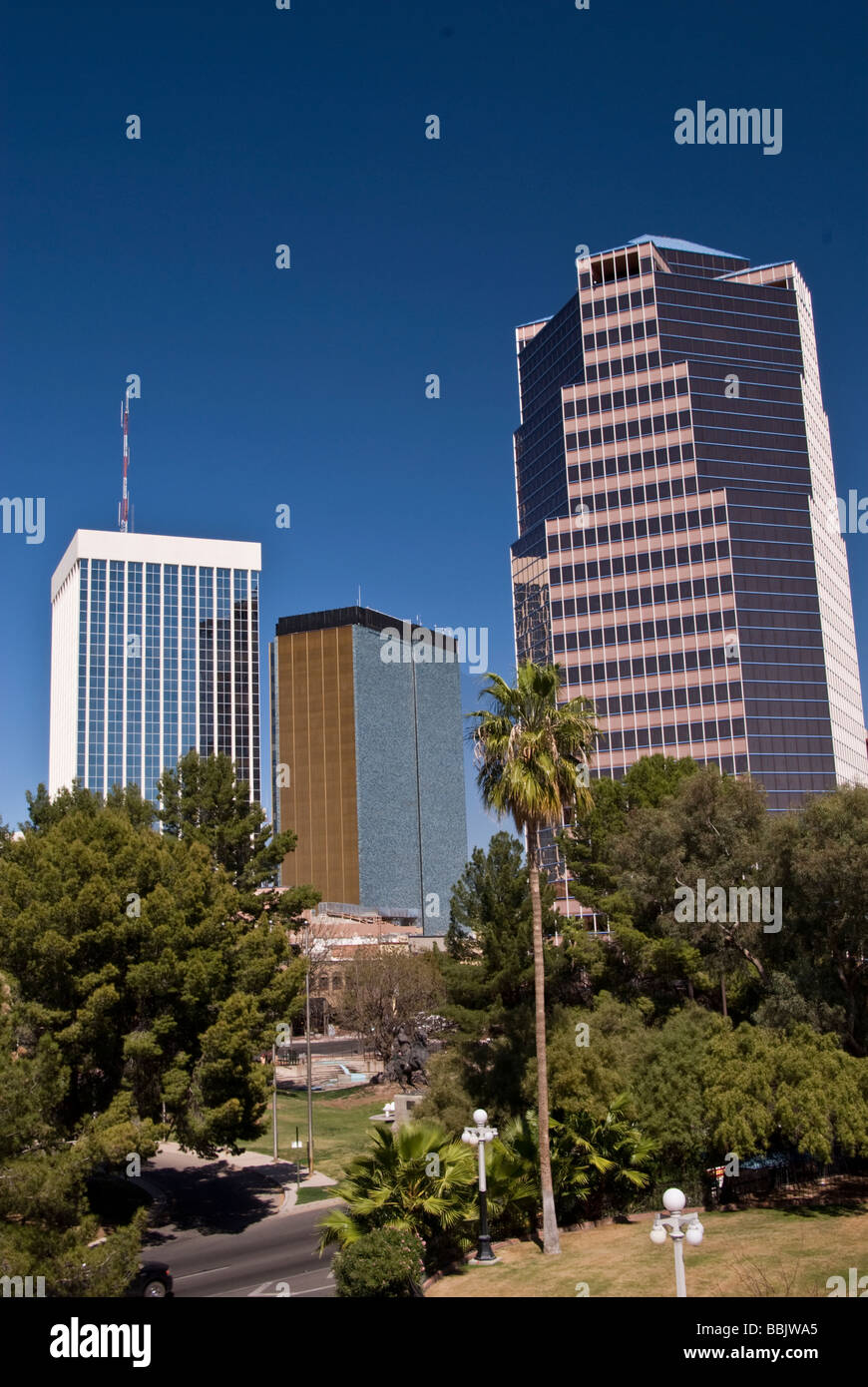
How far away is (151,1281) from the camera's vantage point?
80.9 ft

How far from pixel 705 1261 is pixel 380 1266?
7.83 meters

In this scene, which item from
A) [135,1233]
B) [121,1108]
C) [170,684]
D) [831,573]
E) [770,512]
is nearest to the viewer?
[135,1233]

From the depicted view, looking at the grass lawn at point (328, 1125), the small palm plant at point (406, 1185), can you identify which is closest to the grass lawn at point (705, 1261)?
the small palm plant at point (406, 1185)

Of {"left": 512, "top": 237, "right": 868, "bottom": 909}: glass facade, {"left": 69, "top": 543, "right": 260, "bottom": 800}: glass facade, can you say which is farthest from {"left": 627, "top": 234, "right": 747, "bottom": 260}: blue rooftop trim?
{"left": 69, "top": 543, "right": 260, "bottom": 800}: glass facade

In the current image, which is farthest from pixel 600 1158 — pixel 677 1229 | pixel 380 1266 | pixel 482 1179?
pixel 677 1229

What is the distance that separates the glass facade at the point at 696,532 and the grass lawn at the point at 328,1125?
193 ft

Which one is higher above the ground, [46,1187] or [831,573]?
[831,573]

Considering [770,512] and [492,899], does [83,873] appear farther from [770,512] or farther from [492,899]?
[770,512]

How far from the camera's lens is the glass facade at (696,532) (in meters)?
116

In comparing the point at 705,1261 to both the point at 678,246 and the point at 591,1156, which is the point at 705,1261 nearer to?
the point at 591,1156

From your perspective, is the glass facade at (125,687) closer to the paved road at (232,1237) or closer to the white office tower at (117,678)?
the white office tower at (117,678)
